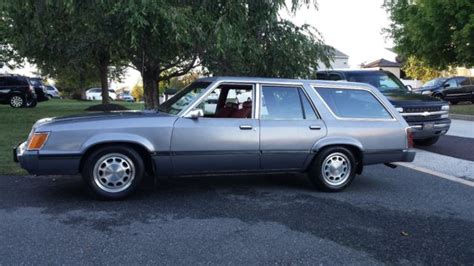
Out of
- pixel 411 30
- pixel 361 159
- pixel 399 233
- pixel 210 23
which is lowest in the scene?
pixel 399 233

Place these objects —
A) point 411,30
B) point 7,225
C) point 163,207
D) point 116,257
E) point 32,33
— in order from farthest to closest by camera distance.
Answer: point 411,30 < point 32,33 < point 163,207 < point 7,225 < point 116,257

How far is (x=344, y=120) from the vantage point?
6.84 meters

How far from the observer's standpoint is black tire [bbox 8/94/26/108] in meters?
25.2

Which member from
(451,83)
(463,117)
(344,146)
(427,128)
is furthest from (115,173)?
(451,83)

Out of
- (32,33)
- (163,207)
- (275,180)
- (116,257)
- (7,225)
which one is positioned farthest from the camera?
(32,33)

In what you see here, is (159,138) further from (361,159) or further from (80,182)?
(361,159)

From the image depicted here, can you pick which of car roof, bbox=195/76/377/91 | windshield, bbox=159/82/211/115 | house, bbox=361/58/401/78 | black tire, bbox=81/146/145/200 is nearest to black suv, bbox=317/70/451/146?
→ car roof, bbox=195/76/377/91

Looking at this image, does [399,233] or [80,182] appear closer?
[399,233]

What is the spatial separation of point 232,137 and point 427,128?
6.05 m

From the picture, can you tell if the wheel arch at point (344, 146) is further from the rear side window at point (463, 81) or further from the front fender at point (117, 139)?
the rear side window at point (463, 81)

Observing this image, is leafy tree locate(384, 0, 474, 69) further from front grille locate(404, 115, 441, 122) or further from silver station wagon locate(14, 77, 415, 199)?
silver station wagon locate(14, 77, 415, 199)

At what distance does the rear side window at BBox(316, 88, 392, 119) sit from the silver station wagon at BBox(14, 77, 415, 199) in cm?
1

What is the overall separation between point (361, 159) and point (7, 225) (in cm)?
437

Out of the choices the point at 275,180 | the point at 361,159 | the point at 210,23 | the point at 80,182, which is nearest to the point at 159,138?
the point at 80,182
